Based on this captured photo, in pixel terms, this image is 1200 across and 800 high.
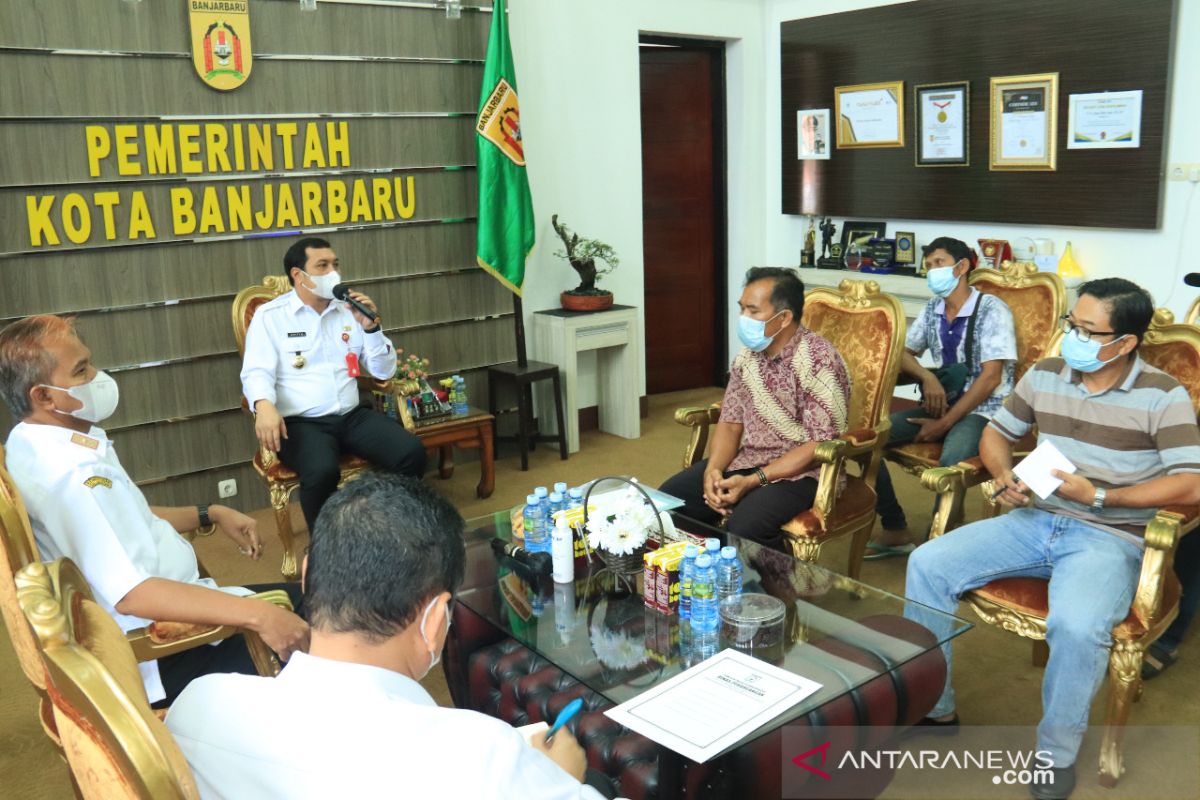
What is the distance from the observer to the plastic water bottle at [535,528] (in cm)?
280

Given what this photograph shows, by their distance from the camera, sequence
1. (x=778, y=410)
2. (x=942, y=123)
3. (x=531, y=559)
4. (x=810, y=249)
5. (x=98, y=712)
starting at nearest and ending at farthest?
(x=98, y=712) → (x=531, y=559) → (x=778, y=410) → (x=942, y=123) → (x=810, y=249)

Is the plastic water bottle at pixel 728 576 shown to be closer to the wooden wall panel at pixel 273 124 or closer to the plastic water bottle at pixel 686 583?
the plastic water bottle at pixel 686 583

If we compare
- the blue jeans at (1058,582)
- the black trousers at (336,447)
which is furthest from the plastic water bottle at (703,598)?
the black trousers at (336,447)

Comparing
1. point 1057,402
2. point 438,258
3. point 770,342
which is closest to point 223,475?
point 438,258

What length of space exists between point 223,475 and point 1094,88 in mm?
4350

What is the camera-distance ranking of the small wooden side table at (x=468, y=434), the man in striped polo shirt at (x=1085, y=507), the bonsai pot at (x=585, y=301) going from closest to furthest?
the man in striped polo shirt at (x=1085, y=507) < the small wooden side table at (x=468, y=434) < the bonsai pot at (x=585, y=301)

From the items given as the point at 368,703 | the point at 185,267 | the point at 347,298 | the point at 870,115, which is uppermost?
the point at 870,115

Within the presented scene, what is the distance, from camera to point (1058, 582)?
8.13ft

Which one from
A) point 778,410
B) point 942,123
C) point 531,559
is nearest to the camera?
point 531,559

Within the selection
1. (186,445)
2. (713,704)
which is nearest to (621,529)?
(713,704)

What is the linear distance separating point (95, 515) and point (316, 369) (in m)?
2.01

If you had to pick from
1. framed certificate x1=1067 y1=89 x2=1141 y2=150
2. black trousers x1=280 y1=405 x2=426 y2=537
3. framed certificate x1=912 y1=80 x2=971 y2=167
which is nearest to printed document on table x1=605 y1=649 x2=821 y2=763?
black trousers x1=280 y1=405 x2=426 y2=537

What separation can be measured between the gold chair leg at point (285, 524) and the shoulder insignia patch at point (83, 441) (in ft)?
5.59

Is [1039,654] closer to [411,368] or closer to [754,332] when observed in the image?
[754,332]
